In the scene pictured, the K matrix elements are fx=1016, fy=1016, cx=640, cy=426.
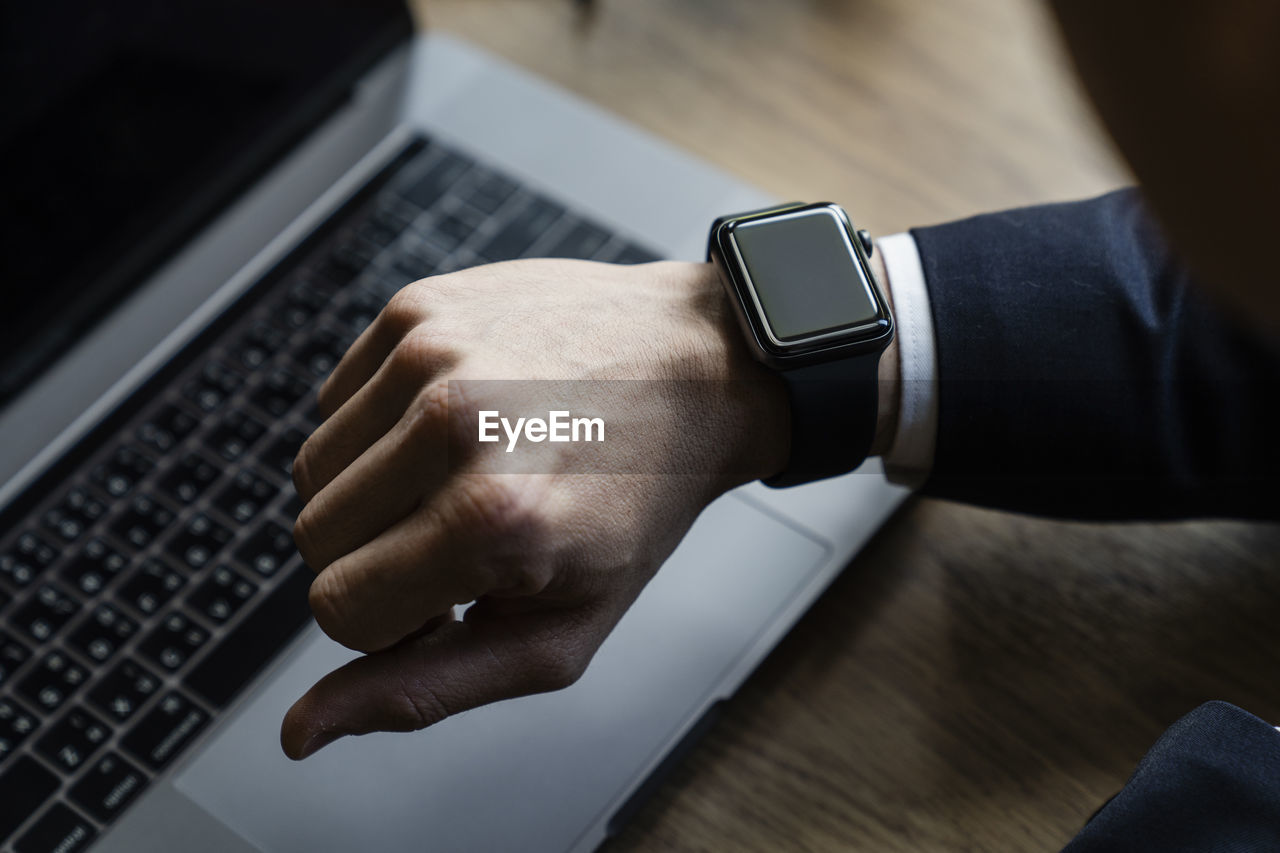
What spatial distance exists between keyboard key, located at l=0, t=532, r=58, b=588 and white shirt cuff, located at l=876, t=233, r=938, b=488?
0.56 metres

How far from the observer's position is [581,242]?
2.65 ft

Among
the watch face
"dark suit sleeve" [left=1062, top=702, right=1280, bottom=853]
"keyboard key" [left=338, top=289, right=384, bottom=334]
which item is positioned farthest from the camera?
"keyboard key" [left=338, top=289, right=384, bottom=334]

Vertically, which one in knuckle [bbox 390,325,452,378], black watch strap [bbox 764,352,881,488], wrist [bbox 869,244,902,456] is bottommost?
wrist [bbox 869,244,902,456]

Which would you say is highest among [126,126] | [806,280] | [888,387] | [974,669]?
[126,126]

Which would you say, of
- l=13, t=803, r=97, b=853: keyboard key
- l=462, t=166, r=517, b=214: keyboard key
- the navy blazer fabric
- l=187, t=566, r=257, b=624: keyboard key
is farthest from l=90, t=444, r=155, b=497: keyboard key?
the navy blazer fabric

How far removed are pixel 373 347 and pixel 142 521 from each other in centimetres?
23

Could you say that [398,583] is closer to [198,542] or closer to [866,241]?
[198,542]

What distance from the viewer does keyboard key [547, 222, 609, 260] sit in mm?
804

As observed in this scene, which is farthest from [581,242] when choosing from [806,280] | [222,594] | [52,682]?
[52,682]

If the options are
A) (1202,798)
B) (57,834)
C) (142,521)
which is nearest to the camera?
(1202,798)

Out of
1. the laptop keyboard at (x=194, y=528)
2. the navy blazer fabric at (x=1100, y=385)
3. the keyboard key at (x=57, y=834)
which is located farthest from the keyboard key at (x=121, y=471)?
the navy blazer fabric at (x=1100, y=385)

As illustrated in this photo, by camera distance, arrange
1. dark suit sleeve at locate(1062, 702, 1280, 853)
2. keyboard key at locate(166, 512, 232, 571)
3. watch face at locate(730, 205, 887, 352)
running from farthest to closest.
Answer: keyboard key at locate(166, 512, 232, 571) → watch face at locate(730, 205, 887, 352) → dark suit sleeve at locate(1062, 702, 1280, 853)

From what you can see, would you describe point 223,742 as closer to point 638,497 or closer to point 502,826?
point 502,826

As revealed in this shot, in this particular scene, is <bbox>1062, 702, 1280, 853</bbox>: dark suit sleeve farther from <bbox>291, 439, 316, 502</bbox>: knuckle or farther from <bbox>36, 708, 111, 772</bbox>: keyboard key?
<bbox>36, 708, 111, 772</bbox>: keyboard key
